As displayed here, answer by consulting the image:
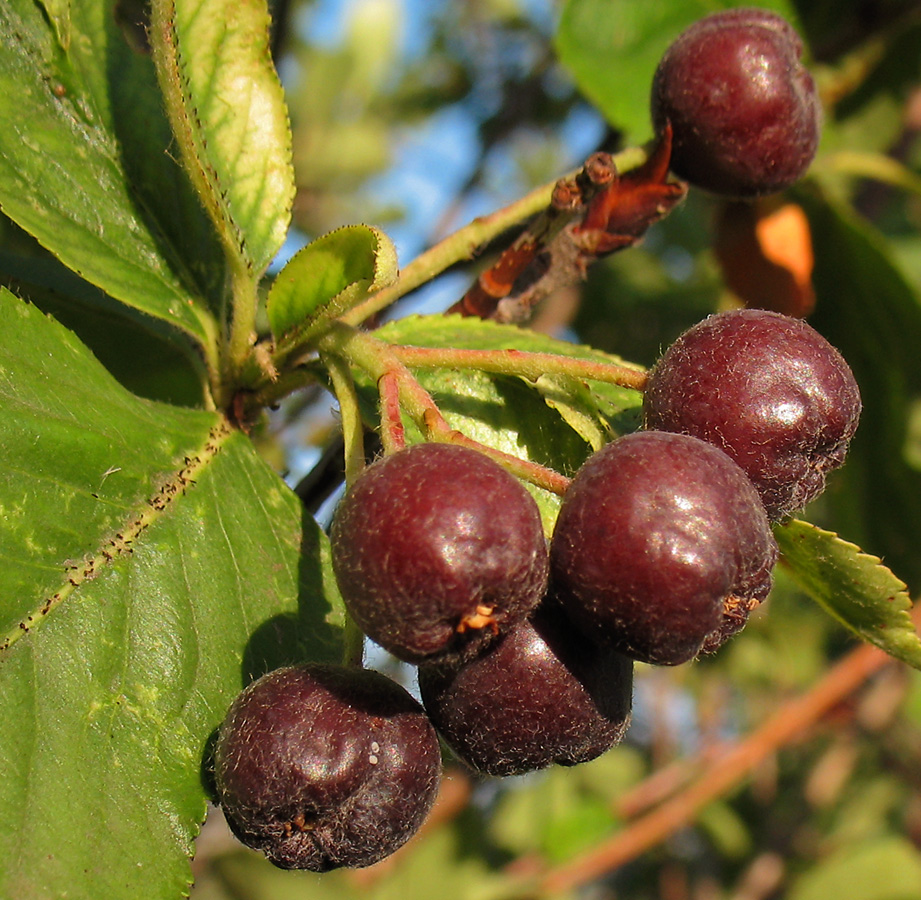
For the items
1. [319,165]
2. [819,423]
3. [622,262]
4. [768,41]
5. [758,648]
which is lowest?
[758,648]

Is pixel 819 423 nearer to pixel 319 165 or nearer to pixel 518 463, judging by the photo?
pixel 518 463

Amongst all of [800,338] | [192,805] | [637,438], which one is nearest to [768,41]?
[800,338]

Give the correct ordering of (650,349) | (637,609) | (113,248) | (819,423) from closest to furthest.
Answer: (637,609), (819,423), (113,248), (650,349)

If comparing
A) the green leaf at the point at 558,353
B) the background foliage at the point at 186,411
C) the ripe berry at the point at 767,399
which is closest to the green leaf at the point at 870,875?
the background foliage at the point at 186,411

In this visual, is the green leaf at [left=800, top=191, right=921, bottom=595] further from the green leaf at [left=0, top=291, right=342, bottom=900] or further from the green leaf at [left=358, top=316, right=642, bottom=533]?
the green leaf at [left=0, top=291, right=342, bottom=900]

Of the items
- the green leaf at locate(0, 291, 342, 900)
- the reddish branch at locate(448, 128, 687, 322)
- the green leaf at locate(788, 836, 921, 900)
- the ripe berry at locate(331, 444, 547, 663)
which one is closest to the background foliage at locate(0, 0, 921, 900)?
the green leaf at locate(0, 291, 342, 900)

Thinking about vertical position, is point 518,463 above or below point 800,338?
above
